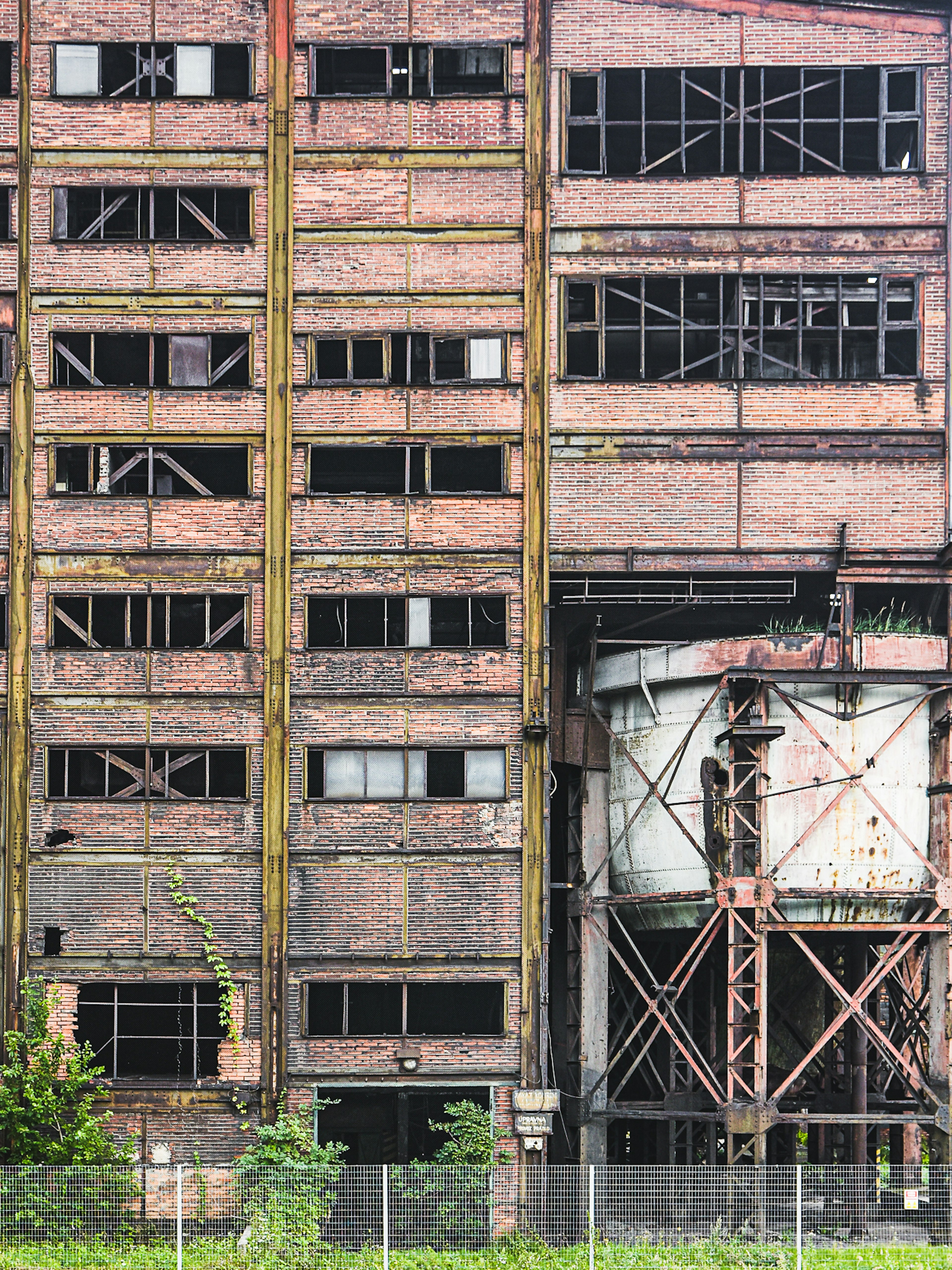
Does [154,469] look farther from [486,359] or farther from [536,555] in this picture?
[536,555]

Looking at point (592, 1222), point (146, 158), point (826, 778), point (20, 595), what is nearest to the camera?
point (592, 1222)

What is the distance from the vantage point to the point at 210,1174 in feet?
86.9

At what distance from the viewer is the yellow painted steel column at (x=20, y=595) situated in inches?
1080

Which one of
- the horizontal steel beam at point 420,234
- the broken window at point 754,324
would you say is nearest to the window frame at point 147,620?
the horizontal steel beam at point 420,234

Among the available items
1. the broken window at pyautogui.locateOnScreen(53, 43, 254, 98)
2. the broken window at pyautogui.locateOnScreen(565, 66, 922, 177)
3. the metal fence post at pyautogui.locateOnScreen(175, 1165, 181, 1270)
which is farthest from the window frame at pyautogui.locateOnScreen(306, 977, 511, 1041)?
the broken window at pyautogui.locateOnScreen(53, 43, 254, 98)

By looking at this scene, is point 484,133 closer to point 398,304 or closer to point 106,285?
point 398,304

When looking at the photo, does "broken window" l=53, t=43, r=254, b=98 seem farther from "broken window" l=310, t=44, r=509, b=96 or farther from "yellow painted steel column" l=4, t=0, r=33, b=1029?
"broken window" l=310, t=44, r=509, b=96

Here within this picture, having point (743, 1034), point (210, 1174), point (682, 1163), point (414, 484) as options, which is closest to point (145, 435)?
point (414, 484)

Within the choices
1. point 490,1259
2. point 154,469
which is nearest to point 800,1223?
point 490,1259

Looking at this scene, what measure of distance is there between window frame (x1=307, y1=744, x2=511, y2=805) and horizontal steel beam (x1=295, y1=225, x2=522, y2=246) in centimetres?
983

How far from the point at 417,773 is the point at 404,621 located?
9.65 ft

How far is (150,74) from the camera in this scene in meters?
28.8

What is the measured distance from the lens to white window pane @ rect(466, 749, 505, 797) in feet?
91.0

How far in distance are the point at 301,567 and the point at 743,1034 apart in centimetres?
1208
